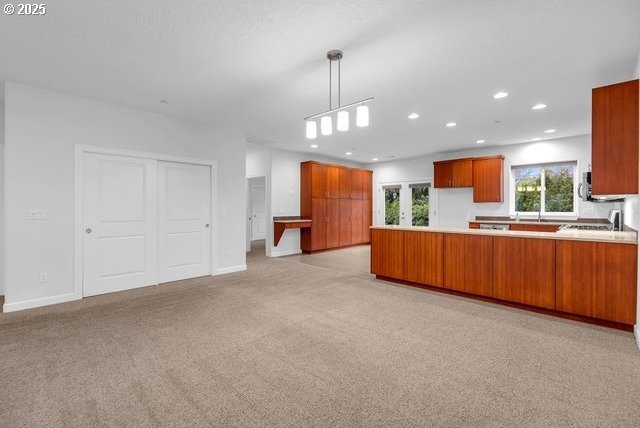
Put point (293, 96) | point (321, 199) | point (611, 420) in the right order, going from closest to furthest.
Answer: point (611, 420) → point (293, 96) → point (321, 199)

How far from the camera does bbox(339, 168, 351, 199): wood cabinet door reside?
8812 mm

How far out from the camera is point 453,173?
7.73m

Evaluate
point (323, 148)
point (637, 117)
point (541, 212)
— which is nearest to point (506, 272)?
point (637, 117)

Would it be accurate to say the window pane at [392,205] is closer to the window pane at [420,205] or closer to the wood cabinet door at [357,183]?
the window pane at [420,205]

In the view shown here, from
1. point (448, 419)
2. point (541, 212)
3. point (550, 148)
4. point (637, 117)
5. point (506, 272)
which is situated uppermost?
point (550, 148)

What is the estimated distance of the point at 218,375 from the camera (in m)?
2.17

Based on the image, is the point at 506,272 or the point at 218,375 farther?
the point at 506,272

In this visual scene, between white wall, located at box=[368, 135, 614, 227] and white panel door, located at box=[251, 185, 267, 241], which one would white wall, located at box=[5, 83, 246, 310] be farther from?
white wall, located at box=[368, 135, 614, 227]

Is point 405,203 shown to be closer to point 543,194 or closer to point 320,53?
point 543,194

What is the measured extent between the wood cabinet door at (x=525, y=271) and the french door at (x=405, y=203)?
5166 millimetres

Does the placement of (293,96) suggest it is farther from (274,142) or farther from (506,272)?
(506,272)

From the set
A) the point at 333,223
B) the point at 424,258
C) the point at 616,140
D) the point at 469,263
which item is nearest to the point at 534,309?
the point at 469,263

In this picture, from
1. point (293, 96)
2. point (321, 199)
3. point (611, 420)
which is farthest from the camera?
point (321, 199)

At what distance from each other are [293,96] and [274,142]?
2.92m
